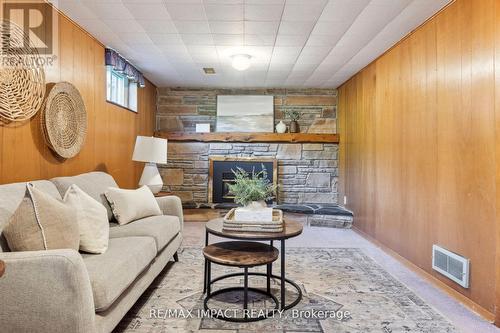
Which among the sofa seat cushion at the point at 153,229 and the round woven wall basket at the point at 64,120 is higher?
the round woven wall basket at the point at 64,120

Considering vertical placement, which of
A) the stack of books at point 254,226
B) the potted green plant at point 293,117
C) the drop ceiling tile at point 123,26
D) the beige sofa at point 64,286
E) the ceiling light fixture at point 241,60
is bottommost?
the beige sofa at point 64,286

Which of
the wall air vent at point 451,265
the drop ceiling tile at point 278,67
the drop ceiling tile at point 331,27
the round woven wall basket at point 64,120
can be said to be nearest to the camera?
the wall air vent at point 451,265

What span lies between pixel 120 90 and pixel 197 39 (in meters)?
1.48

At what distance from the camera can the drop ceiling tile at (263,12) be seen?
103 inches

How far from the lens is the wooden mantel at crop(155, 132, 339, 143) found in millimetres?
5453

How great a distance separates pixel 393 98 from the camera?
3.46 meters

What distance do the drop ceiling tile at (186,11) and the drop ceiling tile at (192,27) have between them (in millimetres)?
82

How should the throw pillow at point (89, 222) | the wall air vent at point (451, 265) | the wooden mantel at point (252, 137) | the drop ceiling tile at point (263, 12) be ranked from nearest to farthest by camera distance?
the throw pillow at point (89, 222) < the wall air vent at point (451, 265) < the drop ceiling tile at point (263, 12) < the wooden mantel at point (252, 137)

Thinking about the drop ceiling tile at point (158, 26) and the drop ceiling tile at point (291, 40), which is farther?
the drop ceiling tile at point (291, 40)

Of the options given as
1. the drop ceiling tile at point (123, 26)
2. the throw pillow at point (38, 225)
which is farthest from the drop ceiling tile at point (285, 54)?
the throw pillow at point (38, 225)

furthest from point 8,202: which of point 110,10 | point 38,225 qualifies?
point 110,10

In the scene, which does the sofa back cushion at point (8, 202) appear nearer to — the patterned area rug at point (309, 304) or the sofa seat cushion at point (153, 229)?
the sofa seat cushion at point (153, 229)

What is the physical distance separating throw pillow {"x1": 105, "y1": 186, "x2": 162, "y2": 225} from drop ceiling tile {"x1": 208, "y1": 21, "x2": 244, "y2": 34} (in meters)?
1.73

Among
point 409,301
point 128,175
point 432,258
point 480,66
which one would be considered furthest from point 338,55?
point 128,175
